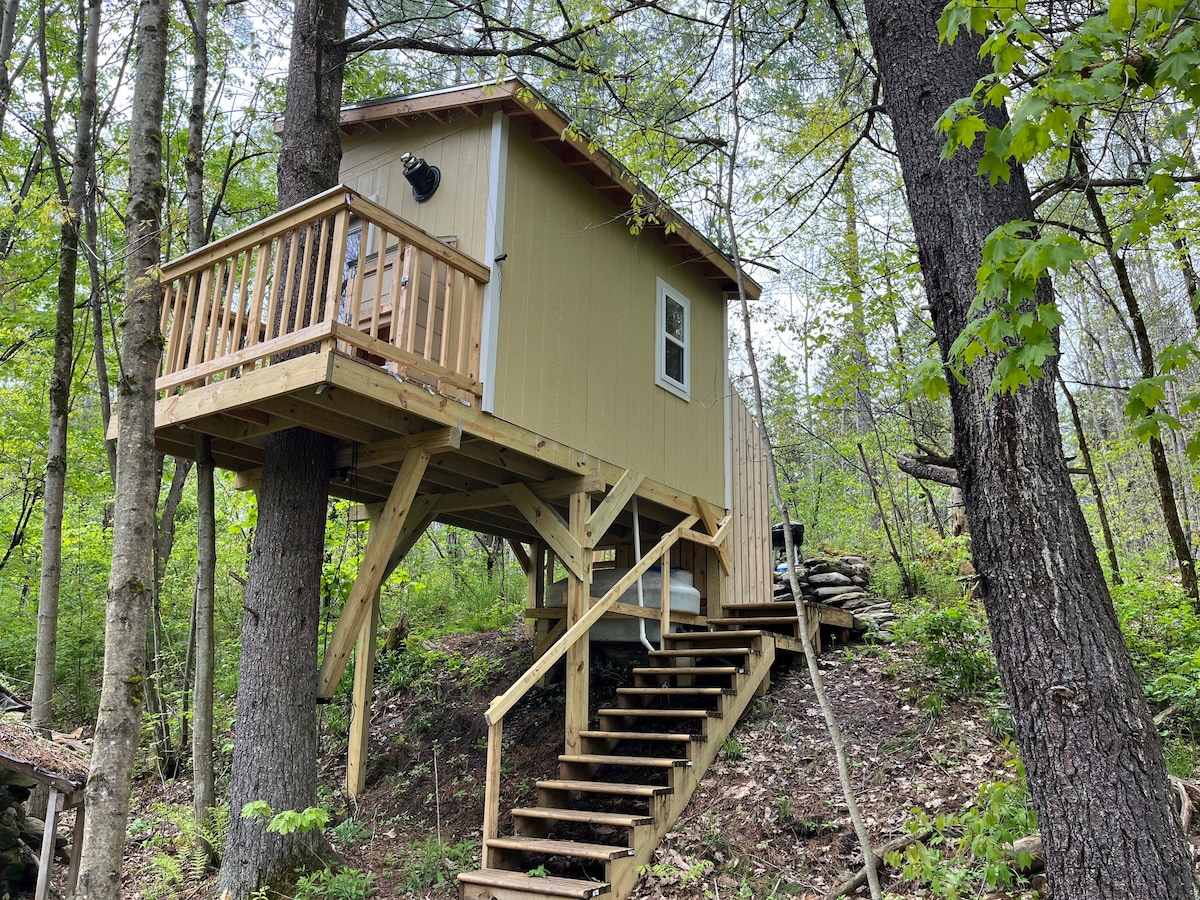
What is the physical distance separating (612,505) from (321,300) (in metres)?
3.15

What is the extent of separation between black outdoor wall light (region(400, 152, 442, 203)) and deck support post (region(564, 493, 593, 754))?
3219 millimetres

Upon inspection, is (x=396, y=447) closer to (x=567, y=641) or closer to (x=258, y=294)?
(x=258, y=294)

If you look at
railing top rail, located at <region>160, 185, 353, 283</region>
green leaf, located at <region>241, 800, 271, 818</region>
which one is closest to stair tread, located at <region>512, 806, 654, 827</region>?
green leaf, located at <region>241, 800, 271, 818</region>

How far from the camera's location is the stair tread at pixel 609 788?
620 cm

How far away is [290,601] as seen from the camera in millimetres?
6422

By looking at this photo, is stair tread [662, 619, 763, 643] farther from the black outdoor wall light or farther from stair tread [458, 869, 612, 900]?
the black outdoor wall light

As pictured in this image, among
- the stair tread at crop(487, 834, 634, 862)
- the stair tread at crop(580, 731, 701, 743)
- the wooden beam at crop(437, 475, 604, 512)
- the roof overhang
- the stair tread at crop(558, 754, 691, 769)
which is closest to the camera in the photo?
the stair tread at crop(487, 834, 634, 862)

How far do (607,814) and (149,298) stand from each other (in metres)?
4.61

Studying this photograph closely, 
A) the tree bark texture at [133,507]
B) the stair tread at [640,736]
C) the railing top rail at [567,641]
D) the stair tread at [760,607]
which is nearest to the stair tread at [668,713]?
the stair tread at [640,736]

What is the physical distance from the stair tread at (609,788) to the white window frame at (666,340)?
428cm

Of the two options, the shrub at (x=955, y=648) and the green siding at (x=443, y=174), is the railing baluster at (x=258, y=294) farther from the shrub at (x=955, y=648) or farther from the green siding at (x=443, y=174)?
the shrub at (x=955, y=648)

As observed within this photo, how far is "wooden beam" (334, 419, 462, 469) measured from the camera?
638 cm

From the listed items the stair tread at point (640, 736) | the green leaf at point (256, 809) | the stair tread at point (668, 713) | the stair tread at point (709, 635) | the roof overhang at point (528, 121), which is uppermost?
the roof overhang at point (528, 121)

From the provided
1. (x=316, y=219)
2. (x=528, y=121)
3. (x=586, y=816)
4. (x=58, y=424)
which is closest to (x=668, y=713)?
A: (x=586, y=816)
